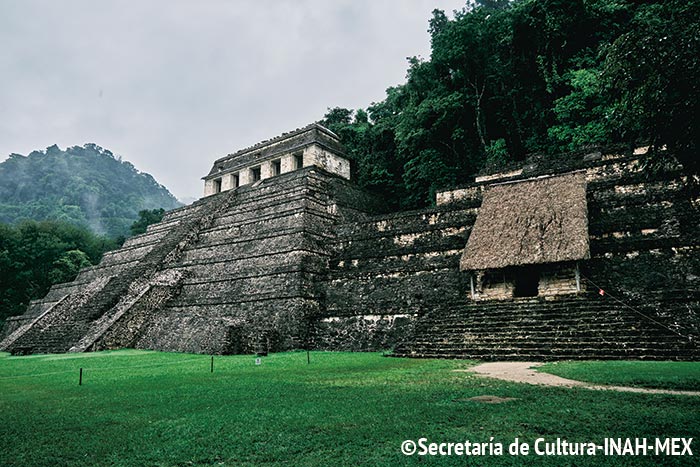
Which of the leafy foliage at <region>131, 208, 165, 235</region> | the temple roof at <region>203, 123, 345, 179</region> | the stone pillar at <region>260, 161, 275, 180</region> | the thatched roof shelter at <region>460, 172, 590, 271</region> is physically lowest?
the thatched roof shelter at <region>460, 172, 590, 271</region>

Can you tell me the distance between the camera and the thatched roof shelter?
10961 mm

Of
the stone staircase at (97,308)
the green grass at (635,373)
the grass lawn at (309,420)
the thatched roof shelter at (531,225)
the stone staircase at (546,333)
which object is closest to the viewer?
the grass lawn at (309,420)

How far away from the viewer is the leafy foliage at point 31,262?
93.5 feet

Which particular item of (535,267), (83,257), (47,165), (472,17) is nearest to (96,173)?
(47,165)

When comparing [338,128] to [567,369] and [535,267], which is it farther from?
[567,369]

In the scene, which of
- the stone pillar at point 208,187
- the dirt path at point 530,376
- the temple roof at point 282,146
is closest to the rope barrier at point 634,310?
the dirt path at point 530,376

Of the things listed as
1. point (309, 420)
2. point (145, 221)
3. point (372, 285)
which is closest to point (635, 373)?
point (309, 420)

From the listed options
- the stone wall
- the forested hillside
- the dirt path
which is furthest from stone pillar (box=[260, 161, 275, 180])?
the dirt path

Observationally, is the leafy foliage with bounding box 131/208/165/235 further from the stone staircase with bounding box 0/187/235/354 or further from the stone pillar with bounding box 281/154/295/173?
the stone staircase with bounding box 0/187/235/354

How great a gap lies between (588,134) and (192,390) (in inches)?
695

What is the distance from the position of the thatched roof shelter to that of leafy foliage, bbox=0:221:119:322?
27069mm

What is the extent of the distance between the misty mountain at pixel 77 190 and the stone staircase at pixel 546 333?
200ft

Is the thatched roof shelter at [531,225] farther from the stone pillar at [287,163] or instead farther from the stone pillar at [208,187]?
the stone pillar at [208,187]

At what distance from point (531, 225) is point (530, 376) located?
21.5ft
